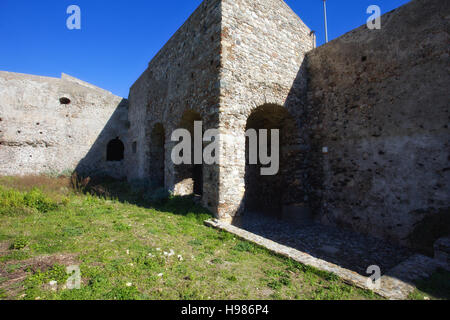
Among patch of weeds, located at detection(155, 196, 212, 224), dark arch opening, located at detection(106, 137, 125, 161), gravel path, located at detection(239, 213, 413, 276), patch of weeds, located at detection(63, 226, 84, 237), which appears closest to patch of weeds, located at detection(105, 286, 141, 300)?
patch of weeds, located at detection(63, 226, 84, 237)

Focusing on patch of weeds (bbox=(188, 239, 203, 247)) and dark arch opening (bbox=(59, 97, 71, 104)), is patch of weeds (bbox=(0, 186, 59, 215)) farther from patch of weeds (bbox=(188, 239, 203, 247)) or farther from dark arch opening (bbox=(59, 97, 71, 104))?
dark arch opening (bbox=(59, 97, 71, 104))

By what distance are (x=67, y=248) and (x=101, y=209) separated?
2.62 metres

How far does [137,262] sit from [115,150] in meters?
11.6

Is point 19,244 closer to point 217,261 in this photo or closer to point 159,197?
point 217,261

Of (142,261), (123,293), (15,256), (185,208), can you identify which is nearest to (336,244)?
(185,208)

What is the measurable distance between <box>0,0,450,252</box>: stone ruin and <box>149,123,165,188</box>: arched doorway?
2.41ft

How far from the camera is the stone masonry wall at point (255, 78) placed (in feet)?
18.0

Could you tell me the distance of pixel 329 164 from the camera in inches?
253

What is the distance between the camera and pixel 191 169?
26.0ft

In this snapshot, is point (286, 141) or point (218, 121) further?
point (286, 141)

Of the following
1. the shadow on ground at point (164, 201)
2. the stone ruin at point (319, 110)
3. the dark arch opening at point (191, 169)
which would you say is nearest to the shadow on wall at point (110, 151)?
the shadow on ground at point (164, 201)
